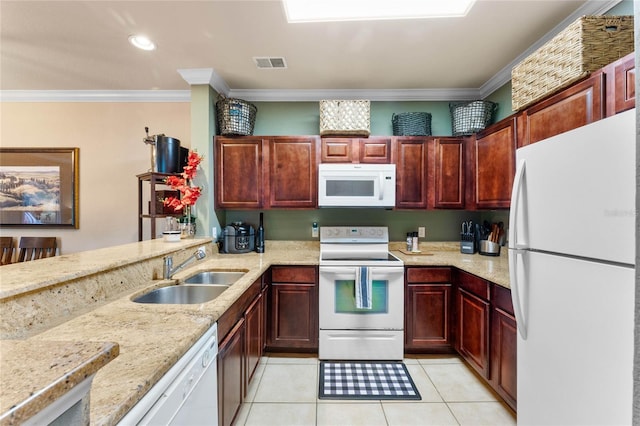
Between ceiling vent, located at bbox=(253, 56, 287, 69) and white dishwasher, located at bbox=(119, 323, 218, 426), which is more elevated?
ceiling vent, located at bbox=(253, 56, 287, 69)

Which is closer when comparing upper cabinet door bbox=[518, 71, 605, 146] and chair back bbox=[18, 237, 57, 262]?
upper cabinet door bbox=[518, 71, 605, 146]

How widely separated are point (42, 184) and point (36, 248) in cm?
75

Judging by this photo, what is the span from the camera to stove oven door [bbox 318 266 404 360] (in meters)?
2.45

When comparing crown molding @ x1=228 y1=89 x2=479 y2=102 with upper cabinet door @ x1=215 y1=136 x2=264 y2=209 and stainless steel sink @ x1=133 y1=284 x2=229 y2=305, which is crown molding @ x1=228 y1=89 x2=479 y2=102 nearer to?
upper cabinet door @ x1=215 y1=136 x2=264 y2=209

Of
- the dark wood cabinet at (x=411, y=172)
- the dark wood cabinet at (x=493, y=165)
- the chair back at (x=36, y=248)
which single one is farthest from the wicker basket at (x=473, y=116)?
the chair back at (x=36, y=248)

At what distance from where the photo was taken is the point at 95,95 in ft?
10.5

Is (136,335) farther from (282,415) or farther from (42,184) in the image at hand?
(42,184)

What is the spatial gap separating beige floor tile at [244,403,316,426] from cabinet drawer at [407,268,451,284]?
131cm

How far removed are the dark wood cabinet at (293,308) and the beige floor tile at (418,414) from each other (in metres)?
0.85

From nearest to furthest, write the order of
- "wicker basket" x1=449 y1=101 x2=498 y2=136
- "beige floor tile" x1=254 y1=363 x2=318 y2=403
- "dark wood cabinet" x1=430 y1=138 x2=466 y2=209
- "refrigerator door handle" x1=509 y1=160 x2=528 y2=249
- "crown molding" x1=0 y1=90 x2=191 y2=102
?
"refrigerator door handle" x1=509 y1=160 x2=528 y2=249
"beige floor tile" x1=254 y1=363 x2=318 y2=403
"wicker basket" x1=449 y1=101 x2=498 y2=136
"dark wood cabinet" x1=430 y1=138 x2=466 y2=209
"crown molding" x1=0 y1=90 x2=191 y2=102

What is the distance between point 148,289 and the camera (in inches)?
63.2

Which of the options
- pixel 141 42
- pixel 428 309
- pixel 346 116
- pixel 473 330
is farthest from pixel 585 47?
pixel 141 42

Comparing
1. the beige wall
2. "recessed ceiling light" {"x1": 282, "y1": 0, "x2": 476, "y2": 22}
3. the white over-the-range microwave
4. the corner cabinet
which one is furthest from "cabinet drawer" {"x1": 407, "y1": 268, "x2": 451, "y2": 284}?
the beige wall

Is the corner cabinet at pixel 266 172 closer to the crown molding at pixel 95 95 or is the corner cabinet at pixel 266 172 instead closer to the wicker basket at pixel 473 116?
the crown molding at pixel 95 95
